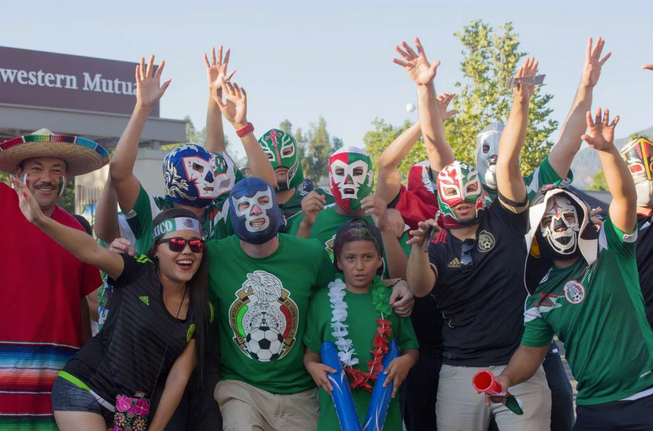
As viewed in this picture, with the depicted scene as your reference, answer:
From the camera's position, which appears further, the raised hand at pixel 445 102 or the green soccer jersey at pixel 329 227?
the raised hand at pixel 445 102

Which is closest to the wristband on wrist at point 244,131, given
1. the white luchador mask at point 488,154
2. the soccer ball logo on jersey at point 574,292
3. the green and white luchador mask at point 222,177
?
the green and white luchador mask at point 222,177

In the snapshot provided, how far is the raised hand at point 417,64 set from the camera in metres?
5.24

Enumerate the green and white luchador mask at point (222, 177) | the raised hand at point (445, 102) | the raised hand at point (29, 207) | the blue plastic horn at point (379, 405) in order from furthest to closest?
the raised hand at point (445, 102), the green and white luchador mask at point (222, 177), the blue plastic horn at point (379, 405), the raised hand at point (29, 207)

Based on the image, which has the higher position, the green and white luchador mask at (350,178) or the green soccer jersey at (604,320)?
the green and white luchador mask at (350,178)

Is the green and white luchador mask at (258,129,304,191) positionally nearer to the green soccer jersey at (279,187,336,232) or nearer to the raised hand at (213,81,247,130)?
the green soccer jersey at (279,187,336,232)

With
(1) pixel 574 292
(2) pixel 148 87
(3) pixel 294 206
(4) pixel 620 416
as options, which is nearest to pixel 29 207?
(2) pixel 148 87

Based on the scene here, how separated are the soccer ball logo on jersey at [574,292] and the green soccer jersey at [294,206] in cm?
240

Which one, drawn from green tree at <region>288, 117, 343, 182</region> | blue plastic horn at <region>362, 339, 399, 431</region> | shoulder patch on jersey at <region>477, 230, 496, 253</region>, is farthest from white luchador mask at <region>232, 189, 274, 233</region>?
green tree at <region>288, 117, 343, 182</region>

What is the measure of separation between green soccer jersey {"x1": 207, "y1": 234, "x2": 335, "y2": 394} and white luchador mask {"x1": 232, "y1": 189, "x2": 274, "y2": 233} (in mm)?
236

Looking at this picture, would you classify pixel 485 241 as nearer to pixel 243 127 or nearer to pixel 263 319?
pixel 263 319

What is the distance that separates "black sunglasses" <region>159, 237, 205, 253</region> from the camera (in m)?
4.50

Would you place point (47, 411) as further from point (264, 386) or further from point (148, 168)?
point (148, 168)

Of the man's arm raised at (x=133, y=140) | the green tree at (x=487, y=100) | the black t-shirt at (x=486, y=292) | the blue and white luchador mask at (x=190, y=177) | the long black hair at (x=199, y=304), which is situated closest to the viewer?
the long black hair at (x=199, y=304)

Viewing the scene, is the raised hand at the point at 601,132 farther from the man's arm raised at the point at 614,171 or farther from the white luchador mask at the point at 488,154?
the white luchador mask at the point at 488,154
